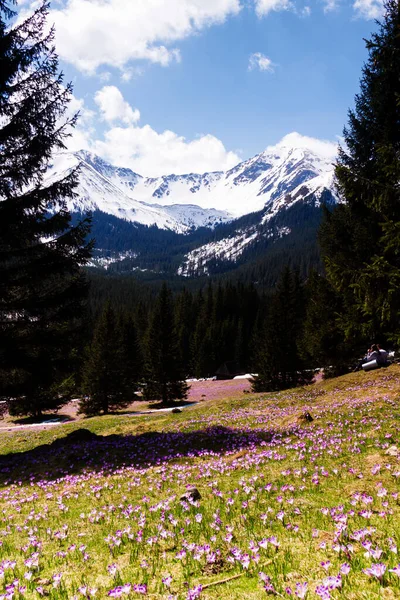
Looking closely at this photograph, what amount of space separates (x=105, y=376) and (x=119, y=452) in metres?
30.8

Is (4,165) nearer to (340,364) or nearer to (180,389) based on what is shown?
(340,364)

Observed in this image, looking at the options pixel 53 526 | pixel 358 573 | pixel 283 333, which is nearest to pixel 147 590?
pixel 358 573

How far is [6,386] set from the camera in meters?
12.5

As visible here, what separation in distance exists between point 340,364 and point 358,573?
30459 mm

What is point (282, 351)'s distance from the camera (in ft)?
128

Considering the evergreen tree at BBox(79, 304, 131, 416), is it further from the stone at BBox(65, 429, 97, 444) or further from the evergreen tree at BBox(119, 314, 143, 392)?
the stone at BBox(65, 429, 97, 444)

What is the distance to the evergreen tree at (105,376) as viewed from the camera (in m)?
40.2

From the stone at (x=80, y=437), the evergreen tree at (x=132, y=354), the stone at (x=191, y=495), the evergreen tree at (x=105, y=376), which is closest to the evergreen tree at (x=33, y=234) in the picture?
the stone at (x=80, y=437)

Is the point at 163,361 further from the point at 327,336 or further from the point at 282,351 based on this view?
the point at 327,336

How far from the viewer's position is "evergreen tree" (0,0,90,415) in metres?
11.9

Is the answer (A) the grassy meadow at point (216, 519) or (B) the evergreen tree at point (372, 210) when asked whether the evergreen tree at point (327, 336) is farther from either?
(A) the grassy meadow at point (216, 519)

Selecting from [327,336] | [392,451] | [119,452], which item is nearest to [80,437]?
[119,452]

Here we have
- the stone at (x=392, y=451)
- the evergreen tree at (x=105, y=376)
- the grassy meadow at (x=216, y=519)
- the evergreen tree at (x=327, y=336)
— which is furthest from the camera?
the evergreen tree at (x=105, y=376)

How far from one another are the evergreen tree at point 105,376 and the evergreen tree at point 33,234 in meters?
28.2
